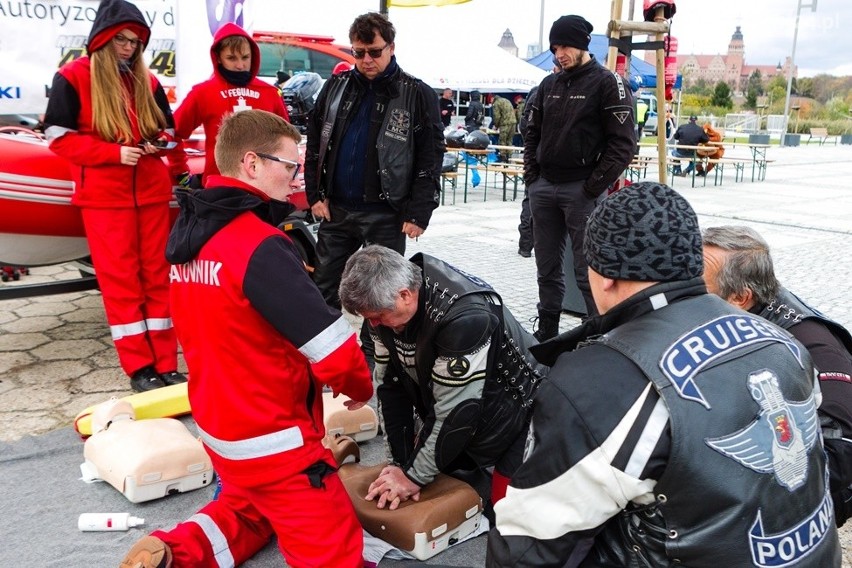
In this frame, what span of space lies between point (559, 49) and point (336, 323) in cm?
274

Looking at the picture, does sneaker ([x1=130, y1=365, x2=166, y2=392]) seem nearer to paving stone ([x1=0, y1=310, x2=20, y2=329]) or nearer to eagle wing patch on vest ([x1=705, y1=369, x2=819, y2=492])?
paving stone ([x1=0, y1=310, x2=20, y2=329])

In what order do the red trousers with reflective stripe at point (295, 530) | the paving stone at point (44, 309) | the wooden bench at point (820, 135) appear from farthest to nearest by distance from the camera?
the wooden bench at point (820, 135)
the paving stone at point (44, 309)
the red trousers with reflective stripe at point (295, 530)

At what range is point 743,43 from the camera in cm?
9925

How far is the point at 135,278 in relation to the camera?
3.76m

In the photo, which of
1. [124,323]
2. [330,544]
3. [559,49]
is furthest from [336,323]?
[559,49]

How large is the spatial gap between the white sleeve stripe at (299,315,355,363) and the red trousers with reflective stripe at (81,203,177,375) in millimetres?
1987

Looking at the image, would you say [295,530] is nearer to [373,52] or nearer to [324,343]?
[324,343]

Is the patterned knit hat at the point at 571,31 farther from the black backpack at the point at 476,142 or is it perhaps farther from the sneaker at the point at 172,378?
the black backpack at the point at 476,142

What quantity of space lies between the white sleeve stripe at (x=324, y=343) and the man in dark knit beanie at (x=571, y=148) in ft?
7.37

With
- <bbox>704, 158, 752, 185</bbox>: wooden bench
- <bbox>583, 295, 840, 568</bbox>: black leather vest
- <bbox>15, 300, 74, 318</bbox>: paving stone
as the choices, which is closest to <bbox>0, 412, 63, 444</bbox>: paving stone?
<bbox>15, 300, 74, 318</bbox>: paving stone

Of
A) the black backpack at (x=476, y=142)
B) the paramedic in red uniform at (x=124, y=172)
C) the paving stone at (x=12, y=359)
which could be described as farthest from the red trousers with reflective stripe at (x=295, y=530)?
the black backpack at (x=476, y=142)

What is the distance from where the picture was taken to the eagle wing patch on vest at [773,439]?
4.28ft

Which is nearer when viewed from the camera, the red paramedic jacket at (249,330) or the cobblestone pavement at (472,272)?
the red paramedic jacket at (249,330)

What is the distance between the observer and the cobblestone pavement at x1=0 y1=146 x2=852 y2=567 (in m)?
3.91
